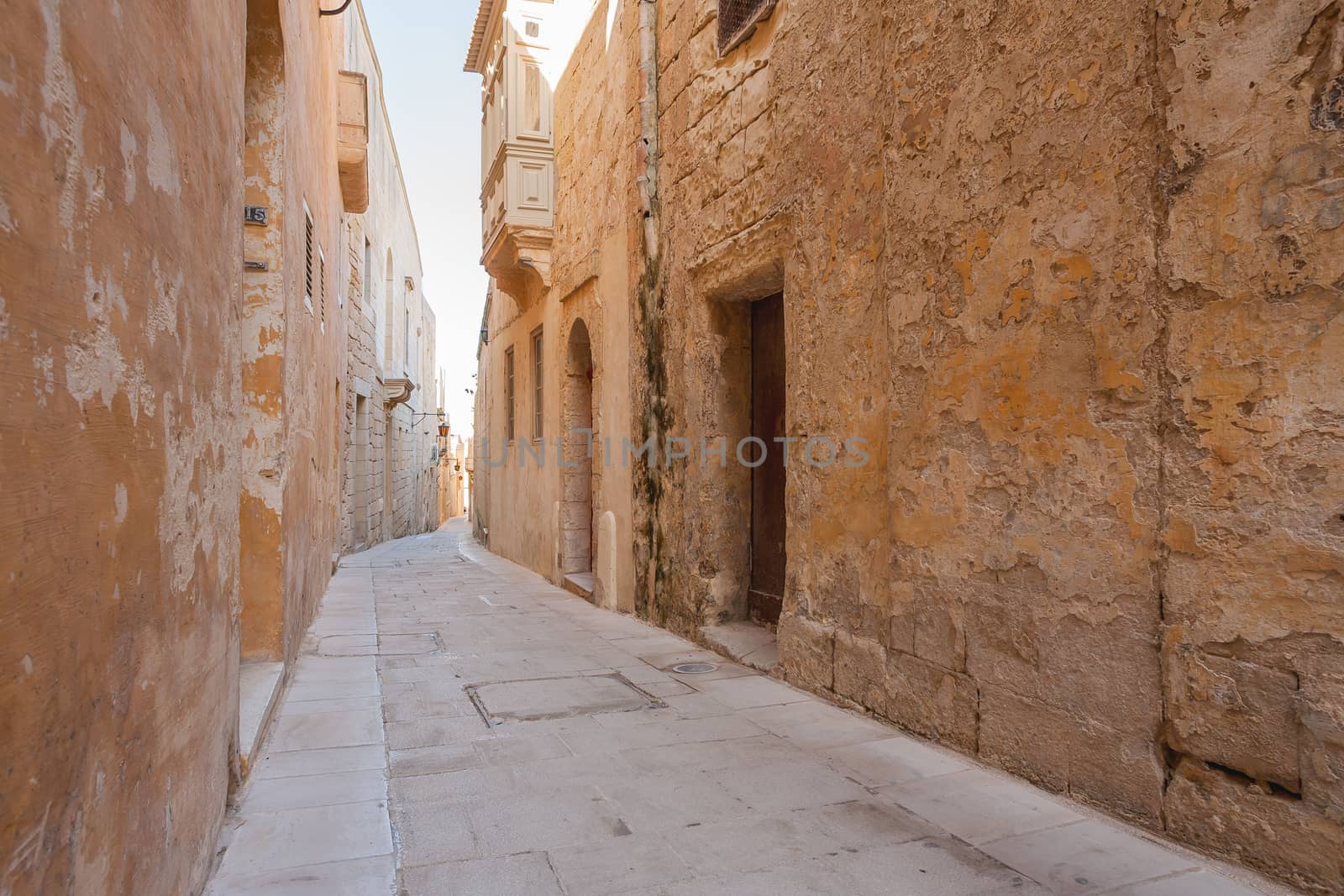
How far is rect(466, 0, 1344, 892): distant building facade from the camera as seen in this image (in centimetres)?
229

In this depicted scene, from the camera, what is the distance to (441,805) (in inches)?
111

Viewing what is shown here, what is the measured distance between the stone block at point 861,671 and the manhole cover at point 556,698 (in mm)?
927

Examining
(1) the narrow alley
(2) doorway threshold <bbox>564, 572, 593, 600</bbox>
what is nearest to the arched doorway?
(2) doorway threshold <bbox>564, 572, 593, 600</bbox>

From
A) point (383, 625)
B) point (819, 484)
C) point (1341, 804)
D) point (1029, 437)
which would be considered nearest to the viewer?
point (1341, 804)

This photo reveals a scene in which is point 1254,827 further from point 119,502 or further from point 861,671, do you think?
point 119,502

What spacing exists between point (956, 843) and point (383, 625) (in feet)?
16.4

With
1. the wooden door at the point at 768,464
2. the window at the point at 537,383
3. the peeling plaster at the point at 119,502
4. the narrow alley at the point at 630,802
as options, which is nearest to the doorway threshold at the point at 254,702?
the narrow alley at the point at 630,802

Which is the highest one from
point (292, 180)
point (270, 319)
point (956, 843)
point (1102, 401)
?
point (292, 180)

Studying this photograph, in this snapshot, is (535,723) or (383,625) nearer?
(535,723)

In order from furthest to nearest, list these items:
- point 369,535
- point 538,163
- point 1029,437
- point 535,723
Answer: point 369,535
point 538,163
point 535,723
point 1029,437

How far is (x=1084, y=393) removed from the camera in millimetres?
2898

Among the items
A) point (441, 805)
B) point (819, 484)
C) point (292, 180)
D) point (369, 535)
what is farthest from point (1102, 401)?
point (369, 535)

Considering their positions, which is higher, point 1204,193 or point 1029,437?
point 1204,193

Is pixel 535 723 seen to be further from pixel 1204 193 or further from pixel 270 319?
pixel 1204 193
